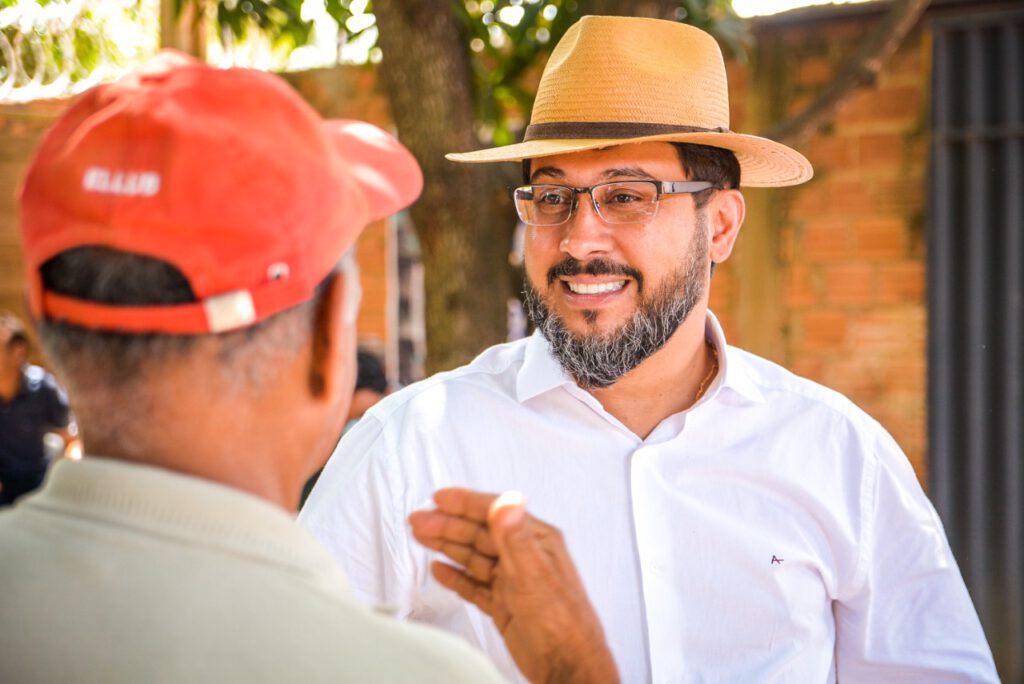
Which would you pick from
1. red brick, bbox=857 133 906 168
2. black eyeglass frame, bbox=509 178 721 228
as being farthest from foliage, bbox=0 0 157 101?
red brick, bbox=857 133 906 168

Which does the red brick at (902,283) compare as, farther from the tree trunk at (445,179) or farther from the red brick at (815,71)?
the tree trunk at (445,179)

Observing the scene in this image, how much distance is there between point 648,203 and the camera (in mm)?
2230

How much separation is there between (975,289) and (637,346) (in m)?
2.29

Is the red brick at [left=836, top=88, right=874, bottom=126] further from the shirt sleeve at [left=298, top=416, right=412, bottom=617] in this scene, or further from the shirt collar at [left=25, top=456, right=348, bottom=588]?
the shirt collar at [left=25, top=456, right=348, bottom=588]

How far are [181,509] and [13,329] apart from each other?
18.9ft

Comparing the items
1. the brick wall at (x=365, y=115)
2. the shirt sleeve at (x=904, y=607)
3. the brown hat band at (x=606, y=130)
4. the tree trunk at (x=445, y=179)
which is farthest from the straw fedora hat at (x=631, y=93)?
the brick wall at (x=365, y=115)

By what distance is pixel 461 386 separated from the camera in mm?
2215

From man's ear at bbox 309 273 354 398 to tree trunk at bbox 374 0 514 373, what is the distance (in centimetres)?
201

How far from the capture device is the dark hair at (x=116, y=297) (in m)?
0.94

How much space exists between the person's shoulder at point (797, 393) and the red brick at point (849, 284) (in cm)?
202

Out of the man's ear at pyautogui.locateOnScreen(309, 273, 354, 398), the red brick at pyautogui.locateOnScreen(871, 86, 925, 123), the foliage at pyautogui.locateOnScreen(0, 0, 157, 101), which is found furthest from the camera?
the red brick at pyautogui.locateOnScreen(871, 86, 925, 123)

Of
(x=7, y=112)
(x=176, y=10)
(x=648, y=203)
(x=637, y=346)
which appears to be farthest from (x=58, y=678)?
(x=7, y=112)

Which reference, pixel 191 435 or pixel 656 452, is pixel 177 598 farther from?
pixel 656 452

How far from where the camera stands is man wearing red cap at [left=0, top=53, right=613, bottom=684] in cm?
84
